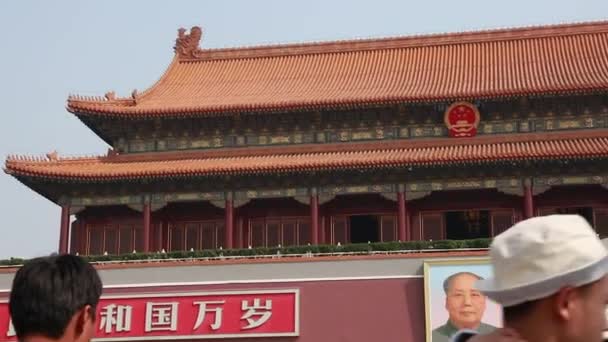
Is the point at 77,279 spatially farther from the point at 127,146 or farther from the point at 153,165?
the point at 127,146

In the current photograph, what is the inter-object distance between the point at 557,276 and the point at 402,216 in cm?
1806

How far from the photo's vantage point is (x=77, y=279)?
2707mm

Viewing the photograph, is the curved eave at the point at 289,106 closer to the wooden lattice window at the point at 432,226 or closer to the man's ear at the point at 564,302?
the wooden lattice window at the point at 432,226

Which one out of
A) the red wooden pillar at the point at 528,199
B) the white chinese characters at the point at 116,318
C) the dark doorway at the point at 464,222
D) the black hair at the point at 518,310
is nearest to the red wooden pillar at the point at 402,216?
the dark doorway at the point at 464,222

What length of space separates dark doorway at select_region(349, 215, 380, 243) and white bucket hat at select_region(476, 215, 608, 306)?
19017mm

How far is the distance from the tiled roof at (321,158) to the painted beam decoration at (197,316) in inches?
134

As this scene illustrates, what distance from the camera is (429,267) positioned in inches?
700

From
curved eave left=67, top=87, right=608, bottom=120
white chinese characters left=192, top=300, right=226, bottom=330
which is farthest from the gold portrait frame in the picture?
curved eave left=67, top=87, right=608, bottom=120

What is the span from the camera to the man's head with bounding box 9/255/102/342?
2684 millimetres

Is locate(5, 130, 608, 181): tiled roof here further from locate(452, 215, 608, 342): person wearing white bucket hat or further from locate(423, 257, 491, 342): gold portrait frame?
locate(452, 215, 608, 342): person wearing white bucket hat

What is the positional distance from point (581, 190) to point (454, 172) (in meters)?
2.92

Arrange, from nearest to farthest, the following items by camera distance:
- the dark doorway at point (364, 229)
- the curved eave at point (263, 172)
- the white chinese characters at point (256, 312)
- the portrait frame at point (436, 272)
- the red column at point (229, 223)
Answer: the portrait frame at point (436, 272) < the white chinese characters at point (256, 312) < the curved eave at point (263, 172) < the red column at point (229, 223) < the dark doorway at point (364, 229)

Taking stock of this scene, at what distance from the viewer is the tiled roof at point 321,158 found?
19.7m

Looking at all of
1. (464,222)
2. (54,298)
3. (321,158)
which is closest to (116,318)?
(321,158)
